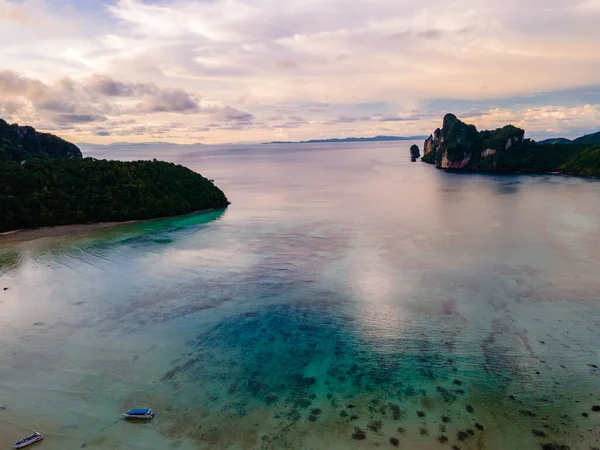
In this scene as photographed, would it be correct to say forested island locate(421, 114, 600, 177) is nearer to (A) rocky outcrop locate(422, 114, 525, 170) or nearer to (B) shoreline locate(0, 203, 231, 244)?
(A) rocky outcrop locate(422, 114, 525, 170)

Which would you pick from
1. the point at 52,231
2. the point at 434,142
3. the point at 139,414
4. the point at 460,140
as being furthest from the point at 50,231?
the point at 434,142

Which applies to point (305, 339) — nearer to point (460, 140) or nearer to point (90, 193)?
point (90, 193)

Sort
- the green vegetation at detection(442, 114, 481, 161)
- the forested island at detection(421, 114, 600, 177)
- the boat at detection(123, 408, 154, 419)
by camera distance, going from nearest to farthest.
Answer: the boat at detection(123, 408, 154, 419) → the forested island at detection(421, 114, 600, 177) → the green vegetation at detection(442, 114, 481, 161)

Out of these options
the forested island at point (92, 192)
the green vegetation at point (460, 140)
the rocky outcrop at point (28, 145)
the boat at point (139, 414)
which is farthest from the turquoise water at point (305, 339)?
the green vegetation at point (460, 140)

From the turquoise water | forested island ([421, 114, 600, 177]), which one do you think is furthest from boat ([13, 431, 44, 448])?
forested island ([421, 114, 600, 177])

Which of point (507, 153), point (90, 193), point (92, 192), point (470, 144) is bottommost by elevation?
point (90, 193)

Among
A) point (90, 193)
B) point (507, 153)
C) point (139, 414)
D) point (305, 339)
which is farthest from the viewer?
point (507, 153)
